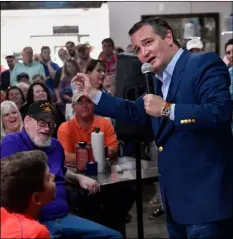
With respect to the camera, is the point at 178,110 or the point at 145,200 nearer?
the point at 178,110

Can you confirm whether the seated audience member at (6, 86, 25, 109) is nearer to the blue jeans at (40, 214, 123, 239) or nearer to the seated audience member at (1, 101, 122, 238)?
the seated audience member at (1, 101, 122, 238)

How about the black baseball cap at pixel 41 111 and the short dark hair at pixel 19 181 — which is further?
the black baseball cap at pixel 41 111

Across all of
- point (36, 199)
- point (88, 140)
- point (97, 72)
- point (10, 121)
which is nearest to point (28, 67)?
point (97, 72)

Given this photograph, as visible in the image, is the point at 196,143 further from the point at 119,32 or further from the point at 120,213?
the point at 119,32

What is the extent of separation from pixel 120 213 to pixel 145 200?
1181 millimetres

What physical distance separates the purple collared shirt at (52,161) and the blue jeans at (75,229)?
0.13 feet

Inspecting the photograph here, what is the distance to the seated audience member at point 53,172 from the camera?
2.46 meters

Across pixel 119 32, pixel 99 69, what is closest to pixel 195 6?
pixel 119 32

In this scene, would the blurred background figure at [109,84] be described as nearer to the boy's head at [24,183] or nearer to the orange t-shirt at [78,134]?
the orange t-shirt at [78,134]

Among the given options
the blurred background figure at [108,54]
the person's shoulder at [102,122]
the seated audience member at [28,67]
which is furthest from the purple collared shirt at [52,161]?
the seated audience member at [28,67]

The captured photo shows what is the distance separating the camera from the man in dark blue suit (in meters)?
1.76

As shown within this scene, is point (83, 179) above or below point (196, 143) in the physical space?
below

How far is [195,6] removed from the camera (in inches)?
346

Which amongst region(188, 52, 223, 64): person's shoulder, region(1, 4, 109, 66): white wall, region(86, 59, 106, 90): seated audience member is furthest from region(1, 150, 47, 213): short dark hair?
region(1, 4, 109, 66): white wall
